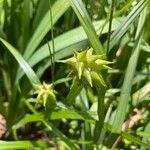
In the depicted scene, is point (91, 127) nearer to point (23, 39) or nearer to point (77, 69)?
point (23, 39)

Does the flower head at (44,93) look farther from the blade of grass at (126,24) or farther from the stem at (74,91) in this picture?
the blade of grass at (126,24)

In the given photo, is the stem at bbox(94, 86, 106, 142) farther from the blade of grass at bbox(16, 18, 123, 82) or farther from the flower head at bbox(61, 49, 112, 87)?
the blade of grass at bbox(16, 18, 123, 82)

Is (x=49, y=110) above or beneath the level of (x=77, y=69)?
beneath

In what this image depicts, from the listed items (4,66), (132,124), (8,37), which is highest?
(8,37)

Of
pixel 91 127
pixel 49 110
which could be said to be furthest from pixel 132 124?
pixel 49 110

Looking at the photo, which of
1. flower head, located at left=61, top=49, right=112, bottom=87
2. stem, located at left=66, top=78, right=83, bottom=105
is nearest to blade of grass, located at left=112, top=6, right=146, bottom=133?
stem, located at left=66, top=78, right=83, bottom=105

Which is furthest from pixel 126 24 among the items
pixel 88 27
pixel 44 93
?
pixel 44 93

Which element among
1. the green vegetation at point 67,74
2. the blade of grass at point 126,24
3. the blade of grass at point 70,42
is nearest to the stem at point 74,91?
the green vegetation at point 67,74

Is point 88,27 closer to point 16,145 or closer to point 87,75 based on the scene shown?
point 87,75
